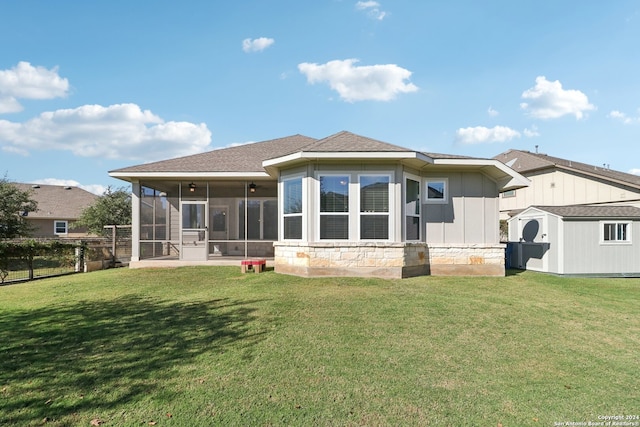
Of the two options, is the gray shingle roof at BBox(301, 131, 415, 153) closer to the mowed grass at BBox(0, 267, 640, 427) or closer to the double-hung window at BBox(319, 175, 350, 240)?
the double-hung window at BBox(319, 175, 350, 240)

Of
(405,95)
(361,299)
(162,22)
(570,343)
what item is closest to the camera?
(570,343)

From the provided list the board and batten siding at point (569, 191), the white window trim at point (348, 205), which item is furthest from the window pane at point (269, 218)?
the board and batten siding at point (569, 191)

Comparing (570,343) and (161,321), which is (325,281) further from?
(570,343)

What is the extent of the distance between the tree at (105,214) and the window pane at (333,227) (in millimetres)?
19791

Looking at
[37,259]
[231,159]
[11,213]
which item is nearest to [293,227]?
[231,159]

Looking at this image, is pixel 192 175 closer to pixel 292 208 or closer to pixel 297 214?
pixel 292 208

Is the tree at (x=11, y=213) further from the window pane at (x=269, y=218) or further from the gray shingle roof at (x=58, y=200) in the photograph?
the window pane at (x=269, y=218)

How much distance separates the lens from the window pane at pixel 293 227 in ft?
32.0

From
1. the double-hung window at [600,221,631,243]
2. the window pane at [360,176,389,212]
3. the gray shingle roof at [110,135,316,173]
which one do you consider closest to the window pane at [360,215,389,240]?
the window pane at [360,176,389,212]

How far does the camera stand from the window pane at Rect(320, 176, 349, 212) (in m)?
9.40

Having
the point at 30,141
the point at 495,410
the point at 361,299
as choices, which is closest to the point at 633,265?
the point at 361,299

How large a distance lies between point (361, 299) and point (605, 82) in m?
11.2

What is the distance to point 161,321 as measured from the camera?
539cm

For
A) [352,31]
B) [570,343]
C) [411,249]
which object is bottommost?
[570,343]
